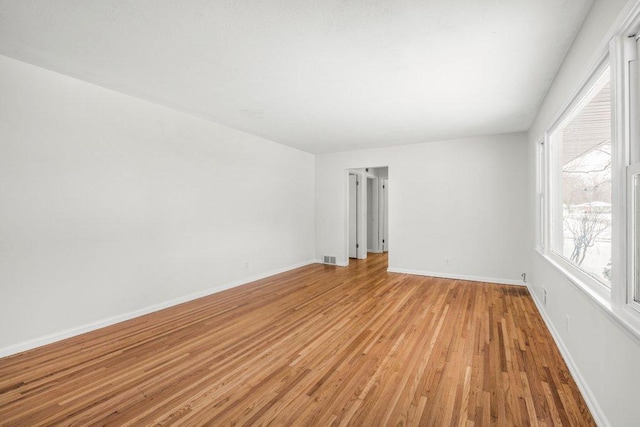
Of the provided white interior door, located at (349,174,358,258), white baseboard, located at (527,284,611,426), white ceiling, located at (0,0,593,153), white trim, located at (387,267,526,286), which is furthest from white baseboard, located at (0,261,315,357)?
white baseboard, located at (527,284,611,426)

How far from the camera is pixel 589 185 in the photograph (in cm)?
217

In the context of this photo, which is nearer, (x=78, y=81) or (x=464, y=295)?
(x=78, y=81)

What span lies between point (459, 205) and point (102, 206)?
212 inches

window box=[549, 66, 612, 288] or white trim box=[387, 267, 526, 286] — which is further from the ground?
window box=[549, 66, 612, 288]

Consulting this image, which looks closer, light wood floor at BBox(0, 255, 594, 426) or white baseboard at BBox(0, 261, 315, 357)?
light wood floor at BBox(0, 255, 594, 426)

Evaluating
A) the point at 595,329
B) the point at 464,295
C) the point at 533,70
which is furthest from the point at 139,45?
the point at 464,295

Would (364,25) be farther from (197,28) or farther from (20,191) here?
(20,191)

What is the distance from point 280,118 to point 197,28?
83.1 inches

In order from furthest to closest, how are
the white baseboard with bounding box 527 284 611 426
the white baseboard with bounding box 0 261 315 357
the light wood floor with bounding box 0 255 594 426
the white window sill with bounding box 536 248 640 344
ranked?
the white baseboard with bounding box 0 261 315 357 < the light wood floor with bounding box 0 255 594 426 < the white baseboard with bounding box 527 284 611 426 < the white window sill with bounding box 536 248 640 344

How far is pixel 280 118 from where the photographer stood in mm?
4195

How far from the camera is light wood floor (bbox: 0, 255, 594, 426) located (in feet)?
5.96

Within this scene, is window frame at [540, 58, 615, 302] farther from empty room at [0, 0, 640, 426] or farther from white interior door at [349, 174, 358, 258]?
white interior door at [349, 174, 358, 258]

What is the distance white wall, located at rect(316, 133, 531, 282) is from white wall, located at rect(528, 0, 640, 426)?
2.14 metres

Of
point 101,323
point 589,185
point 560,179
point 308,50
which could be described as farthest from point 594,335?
point 101,323
